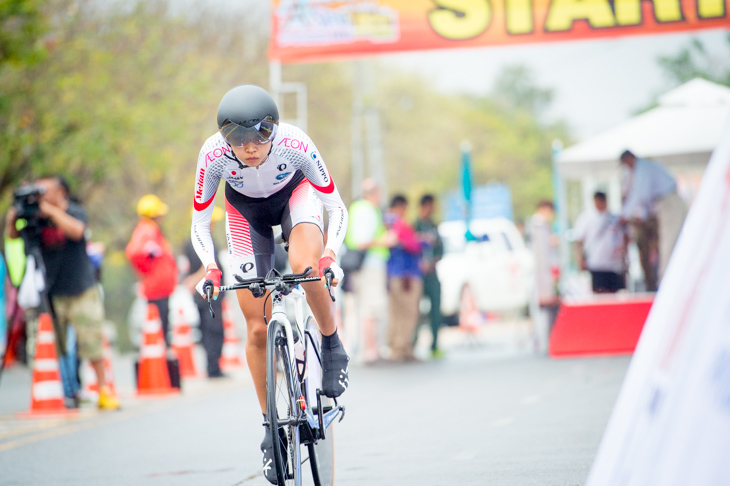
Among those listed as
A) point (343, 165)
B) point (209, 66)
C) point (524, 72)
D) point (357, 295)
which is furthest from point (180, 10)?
point (524, 72)

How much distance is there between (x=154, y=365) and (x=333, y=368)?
23.4 ft

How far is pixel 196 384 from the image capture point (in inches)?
538

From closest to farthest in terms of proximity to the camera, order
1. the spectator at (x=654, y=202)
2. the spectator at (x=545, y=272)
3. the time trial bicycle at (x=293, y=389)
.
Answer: the time trial bicycle at (x=293, y=389), the spectator at (x=654, y=202), the spectator at (x=545, y=272)

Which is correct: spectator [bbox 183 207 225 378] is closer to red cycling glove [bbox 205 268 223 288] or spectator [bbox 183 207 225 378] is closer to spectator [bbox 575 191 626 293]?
spectator [bbox 575 191 626 293]

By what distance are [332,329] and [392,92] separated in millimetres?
58887

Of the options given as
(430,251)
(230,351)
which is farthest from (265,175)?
(230,351)

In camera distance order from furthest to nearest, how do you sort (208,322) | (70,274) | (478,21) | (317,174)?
(208,322), (478,21), (70,274), (317,174)

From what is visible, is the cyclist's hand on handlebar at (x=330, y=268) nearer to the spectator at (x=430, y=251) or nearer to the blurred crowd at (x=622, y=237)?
the blurred crowd at (x=622, y=237)

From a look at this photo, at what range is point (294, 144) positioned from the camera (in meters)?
5.40

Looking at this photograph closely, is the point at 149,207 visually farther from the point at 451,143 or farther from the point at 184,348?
the point at 451,143

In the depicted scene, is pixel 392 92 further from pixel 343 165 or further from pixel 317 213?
pixel 317 213

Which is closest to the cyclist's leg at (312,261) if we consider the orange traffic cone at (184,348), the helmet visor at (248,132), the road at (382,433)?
the helmet visor at (248,132)

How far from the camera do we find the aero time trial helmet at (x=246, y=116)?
197 inches

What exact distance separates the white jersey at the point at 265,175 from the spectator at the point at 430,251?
392 inches
